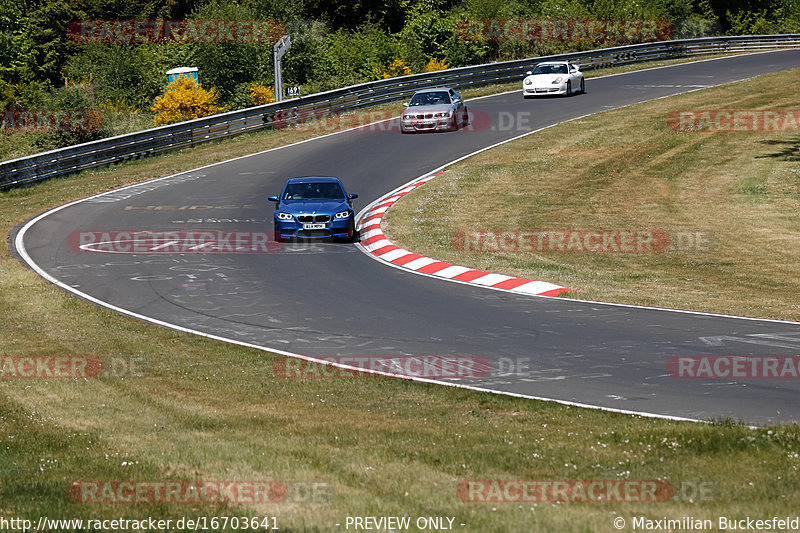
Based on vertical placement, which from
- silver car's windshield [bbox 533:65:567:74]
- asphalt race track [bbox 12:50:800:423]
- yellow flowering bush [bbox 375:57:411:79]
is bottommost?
asphalt race track [bbox 12:50:800:423]

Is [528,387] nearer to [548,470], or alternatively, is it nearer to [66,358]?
[548,470]

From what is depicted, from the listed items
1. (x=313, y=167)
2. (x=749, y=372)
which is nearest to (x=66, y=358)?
(x=749, y=372)

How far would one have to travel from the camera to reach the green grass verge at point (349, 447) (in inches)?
266

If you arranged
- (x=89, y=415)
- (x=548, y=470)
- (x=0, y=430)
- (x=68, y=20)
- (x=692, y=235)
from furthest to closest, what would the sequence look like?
(x=68, y=20) → (x=692, y=235) → (x=89, y=415) → (x=0, y=430) → (x=548, y=470)

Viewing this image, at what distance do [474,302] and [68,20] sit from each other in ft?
331

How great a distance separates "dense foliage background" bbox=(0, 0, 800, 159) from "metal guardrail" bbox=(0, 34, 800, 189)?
426 inches

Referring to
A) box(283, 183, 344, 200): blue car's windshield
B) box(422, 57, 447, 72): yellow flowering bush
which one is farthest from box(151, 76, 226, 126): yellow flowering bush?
box(283, 183, 344, 200): blue car's windshield

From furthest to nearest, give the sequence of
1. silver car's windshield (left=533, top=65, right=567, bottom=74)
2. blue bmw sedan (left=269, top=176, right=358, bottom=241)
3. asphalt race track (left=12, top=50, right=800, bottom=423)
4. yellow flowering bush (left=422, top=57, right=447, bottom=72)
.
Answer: yellow flowering bush (left=422, top=57, right=447, bottom=72) < silver car's windshield (left=533, top=65, right=567, bottom=74) < blue bmw sedan (left=269, top=176, right=358, bottom=241) < asphalt race track (left=12, top=50, right=800, bottom=423)

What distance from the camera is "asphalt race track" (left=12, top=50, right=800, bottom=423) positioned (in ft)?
36.3

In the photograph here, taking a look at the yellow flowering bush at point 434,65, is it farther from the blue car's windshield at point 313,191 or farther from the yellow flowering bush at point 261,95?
the blue car's windshield at point 313,191

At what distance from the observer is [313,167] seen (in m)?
32.8

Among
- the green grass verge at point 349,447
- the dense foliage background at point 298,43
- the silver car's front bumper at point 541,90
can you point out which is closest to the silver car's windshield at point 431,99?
the silver car's front bumper at point 541,90

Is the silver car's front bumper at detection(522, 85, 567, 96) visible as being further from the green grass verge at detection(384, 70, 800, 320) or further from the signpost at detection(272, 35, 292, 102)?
the signpost at detection(272, 35, 292, 102)

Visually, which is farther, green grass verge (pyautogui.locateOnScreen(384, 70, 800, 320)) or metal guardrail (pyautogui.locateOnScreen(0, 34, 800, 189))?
metal guardrail (pyautogui.locateOnScreen(0, 34, 800, 189))
